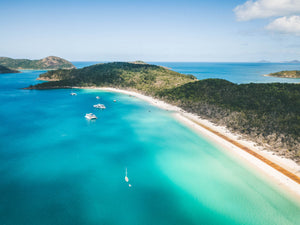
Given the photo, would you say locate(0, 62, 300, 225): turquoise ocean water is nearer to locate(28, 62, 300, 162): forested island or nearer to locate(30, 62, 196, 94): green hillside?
locate(28, 62, 300, 162): forested island

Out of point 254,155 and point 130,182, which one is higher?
point 254,155

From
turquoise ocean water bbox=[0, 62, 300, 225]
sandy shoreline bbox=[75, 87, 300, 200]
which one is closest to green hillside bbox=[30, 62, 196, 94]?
sandy shoreline bbox=[75, 87, 300, 200]

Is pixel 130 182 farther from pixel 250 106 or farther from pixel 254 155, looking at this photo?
pixel 250 106

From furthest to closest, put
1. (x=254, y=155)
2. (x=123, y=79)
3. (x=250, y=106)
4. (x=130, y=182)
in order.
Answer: (x=123, y=79) → (x=250, y=106) → (x=254, y=155) → (x=130, y=182)

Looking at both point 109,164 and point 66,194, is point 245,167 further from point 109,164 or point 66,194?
point 66,194

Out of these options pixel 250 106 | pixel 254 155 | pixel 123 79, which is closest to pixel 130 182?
pixel 254 155

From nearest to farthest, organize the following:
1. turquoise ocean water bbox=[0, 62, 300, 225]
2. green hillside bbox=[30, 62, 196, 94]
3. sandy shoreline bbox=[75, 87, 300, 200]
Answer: turquoise ocean water bbox=[0, 62, 300, 225]
sandy shoreline bbox=[75, 87, 300, 200]
green hillside bbox=[30, 62, 196, 94]

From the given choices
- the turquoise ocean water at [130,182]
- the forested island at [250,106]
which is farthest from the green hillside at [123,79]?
the turquoise ocean water at [130,182]

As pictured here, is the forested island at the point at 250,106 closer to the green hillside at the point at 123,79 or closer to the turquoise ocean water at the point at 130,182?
the green hillside at the point at 123,79

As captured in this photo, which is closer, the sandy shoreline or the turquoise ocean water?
the turquoise ocean water

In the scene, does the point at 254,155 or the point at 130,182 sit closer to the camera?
the point at 130,182
